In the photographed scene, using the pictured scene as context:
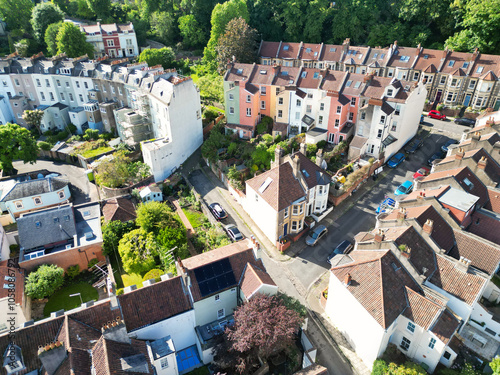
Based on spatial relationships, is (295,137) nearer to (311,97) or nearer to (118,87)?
(311,97)

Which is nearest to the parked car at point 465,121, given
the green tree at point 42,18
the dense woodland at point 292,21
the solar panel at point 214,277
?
the dense woodland at point 292,21

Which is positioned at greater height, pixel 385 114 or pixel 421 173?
pixel 385 114

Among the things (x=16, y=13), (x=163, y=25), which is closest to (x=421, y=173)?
(x=163, y=25)

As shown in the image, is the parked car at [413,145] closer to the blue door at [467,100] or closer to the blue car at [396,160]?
the blue car at [396,160]

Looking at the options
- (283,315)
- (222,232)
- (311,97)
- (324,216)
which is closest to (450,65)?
(311,97)

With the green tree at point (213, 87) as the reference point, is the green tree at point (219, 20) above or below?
above

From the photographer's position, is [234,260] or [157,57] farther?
[157,57]

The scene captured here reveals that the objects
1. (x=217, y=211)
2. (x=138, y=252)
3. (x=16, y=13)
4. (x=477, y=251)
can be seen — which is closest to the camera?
(x=477, y=251)

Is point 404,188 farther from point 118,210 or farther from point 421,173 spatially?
point 118,210
